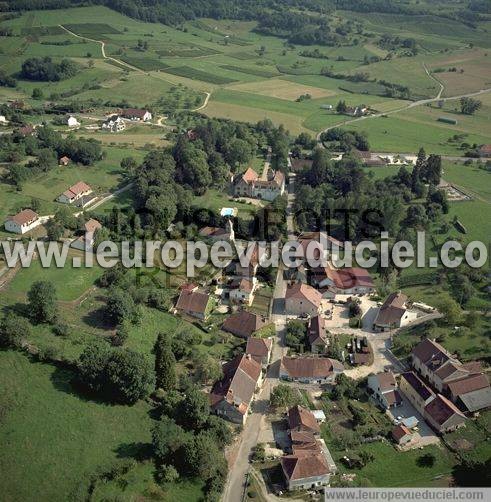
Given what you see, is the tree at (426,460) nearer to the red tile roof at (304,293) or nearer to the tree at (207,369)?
the tree at (207,369)

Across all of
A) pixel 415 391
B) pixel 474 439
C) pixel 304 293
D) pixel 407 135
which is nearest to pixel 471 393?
pixel 474 439

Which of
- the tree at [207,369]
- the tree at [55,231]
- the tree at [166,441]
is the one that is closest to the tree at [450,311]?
the tree at [207,369]

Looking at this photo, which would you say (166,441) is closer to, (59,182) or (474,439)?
(474,439)

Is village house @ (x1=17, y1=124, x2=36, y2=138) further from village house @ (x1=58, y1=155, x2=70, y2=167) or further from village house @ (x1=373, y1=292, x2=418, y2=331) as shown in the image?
village house @ (x1=373, y1=292, x2=418, y2=331)

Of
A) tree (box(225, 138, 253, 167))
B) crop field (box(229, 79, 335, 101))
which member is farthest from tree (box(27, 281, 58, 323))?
crop field (box(229, 79, 335, 101))

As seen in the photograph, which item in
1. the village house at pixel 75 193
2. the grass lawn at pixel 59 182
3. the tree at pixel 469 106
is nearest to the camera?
the grass lawn at pixel 59 182

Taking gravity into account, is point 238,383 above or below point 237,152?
below
